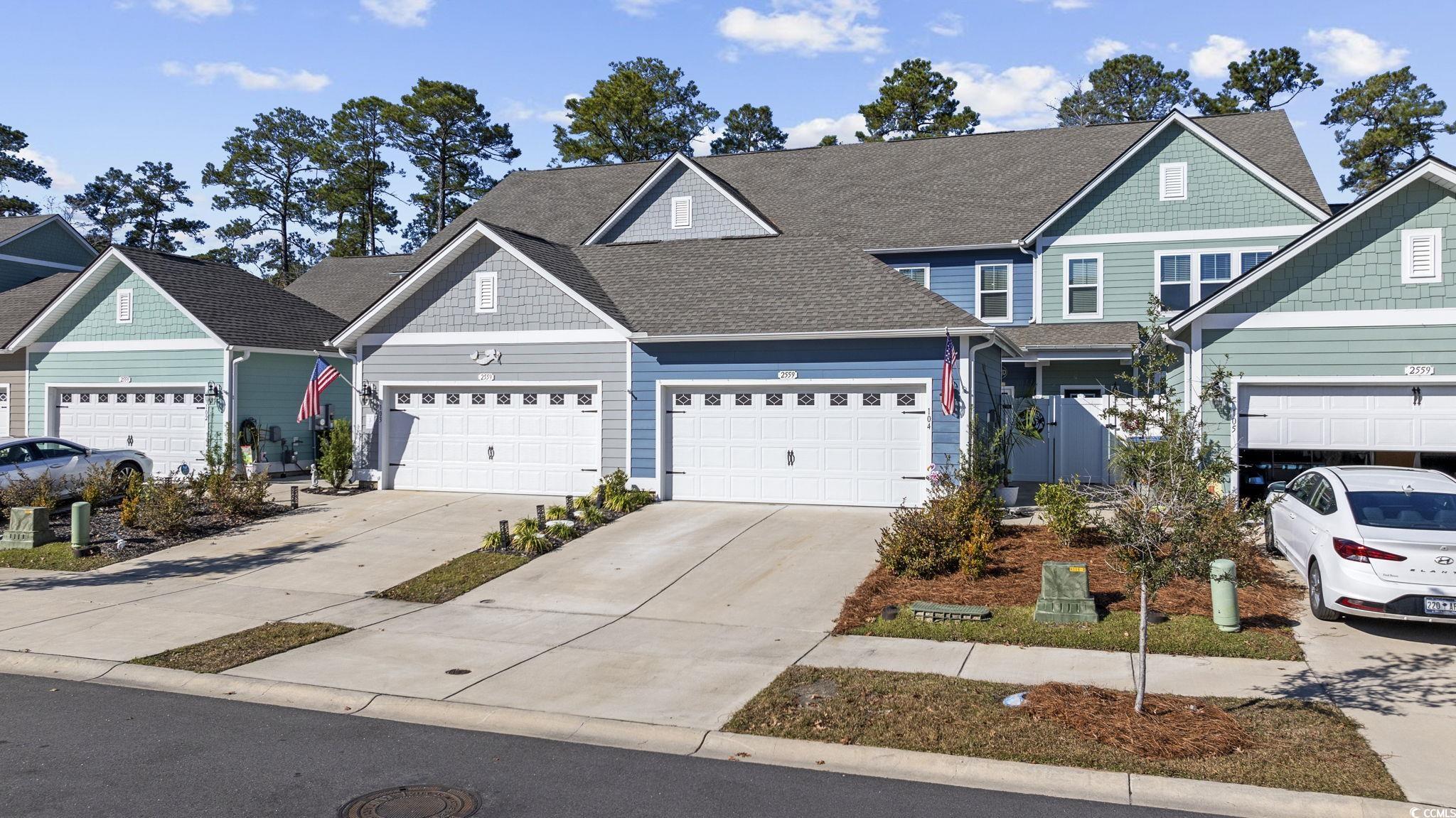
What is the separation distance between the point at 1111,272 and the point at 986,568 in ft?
43.4

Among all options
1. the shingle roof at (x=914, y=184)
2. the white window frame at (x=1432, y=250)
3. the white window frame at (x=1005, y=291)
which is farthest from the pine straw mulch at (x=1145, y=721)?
the shingle roof at (x=914, y=184)

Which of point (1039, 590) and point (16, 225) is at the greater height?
Answer: point (16, 225)

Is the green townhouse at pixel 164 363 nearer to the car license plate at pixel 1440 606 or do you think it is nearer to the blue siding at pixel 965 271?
the blue siding at pixel 965 271

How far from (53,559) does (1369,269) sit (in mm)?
20716

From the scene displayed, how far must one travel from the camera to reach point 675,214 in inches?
1053

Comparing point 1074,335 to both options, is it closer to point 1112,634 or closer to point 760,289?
point 760,289

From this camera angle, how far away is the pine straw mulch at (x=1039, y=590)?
11.5 m

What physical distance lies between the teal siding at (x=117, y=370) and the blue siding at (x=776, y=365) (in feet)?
37.1

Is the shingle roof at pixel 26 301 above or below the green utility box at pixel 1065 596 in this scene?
above

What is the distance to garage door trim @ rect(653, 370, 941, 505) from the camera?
17.8m

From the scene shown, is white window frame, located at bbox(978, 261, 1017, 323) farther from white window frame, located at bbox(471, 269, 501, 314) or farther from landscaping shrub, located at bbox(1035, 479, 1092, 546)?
white window frame, located at bbox(471, 269, 501, 314)

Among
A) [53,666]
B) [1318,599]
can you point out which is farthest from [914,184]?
[53,666]

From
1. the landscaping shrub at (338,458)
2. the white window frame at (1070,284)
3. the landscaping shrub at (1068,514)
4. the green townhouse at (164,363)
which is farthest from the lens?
the green townhouse at (164,363)

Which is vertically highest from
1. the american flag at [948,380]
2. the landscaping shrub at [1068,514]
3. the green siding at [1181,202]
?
the green siding at [1181,202]
